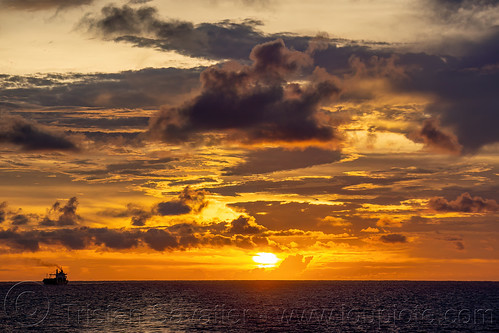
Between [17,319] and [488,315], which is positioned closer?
[17,319]

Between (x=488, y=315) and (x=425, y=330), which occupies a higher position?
(x=488, y=315)

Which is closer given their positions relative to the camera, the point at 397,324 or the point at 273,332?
the point at 273,332

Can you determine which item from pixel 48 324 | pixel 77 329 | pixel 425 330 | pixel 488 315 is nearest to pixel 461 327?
pixel 425 330

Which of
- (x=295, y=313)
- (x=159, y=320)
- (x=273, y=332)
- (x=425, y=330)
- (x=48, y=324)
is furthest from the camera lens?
(x=295, y=313)

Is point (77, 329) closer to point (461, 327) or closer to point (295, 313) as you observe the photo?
point (295, 313)

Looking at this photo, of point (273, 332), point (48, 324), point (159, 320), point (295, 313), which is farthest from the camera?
point (295, 313)

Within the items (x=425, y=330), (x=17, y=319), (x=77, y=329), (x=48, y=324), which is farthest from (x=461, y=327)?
(x=17, y=319)

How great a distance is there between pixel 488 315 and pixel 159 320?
9012 cm

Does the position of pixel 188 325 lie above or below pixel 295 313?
below

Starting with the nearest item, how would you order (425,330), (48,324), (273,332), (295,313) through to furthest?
(273,332)
(425,330)
(48,324)
(295,313)

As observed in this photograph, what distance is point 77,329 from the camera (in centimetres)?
11719

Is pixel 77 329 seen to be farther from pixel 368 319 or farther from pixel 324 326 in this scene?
pixel 368 319

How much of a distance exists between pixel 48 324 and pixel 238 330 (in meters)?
43.8

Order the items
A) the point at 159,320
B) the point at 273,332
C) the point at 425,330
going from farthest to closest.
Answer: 1. the point at 159,320
2. the point at 425,330
3. the point at 273,332
